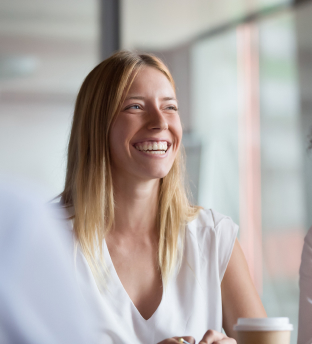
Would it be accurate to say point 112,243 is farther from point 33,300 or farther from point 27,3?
point 27,3

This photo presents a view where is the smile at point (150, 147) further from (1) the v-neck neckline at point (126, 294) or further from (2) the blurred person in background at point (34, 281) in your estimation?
(2) the blurred person in background at point (34, 281)

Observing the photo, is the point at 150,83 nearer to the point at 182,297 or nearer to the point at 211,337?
the point at 182,297

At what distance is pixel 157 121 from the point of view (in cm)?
126

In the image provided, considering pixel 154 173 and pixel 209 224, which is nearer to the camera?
pixel 154 173

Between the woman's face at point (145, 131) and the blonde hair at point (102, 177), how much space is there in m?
0.03

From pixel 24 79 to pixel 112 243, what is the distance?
1.81 meters

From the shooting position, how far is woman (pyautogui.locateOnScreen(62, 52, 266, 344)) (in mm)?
1186

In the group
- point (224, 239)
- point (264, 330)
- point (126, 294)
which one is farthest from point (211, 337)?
point (224, 239)

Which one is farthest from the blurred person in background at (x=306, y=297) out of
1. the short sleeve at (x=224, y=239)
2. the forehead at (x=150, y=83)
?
the forehead at (x=150, y=83)

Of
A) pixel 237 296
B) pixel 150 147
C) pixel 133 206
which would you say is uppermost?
pixel 150 147

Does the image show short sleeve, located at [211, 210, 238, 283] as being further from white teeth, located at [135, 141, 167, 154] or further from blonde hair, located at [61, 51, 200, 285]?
white teeth, located at [135, 141, 167, 154]

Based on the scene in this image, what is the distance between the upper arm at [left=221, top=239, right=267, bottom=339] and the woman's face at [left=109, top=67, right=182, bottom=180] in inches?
12.9

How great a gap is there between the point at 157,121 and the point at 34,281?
95cm

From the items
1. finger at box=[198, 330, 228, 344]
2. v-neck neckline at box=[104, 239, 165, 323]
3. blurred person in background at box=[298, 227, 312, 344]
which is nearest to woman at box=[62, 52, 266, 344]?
v-neck neckline at box=[104, 239, 165, 323]
